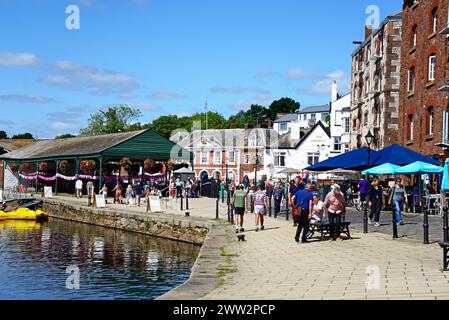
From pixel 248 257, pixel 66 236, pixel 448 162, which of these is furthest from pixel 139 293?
pixel 66 236

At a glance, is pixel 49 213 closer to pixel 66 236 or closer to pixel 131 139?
pixel 131 139

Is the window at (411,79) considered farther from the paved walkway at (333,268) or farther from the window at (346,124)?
the window at (346,124)

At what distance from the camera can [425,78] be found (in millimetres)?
32469

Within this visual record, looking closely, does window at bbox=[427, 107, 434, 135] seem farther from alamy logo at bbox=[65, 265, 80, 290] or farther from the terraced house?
alamy logo at bbox=[65, 265, 80, 290]

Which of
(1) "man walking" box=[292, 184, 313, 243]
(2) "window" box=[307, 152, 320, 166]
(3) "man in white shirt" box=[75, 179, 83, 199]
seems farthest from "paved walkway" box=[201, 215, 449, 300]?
(2) "window" box=[307, 152, 320, 166]

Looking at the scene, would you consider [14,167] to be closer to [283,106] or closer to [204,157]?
[204,157]

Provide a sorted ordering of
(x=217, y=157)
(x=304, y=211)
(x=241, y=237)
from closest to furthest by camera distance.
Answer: (x=304, y=211), (x=241, y=237), (x=217, y=157)

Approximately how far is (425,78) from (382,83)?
8.98m

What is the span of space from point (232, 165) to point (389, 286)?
73375mm

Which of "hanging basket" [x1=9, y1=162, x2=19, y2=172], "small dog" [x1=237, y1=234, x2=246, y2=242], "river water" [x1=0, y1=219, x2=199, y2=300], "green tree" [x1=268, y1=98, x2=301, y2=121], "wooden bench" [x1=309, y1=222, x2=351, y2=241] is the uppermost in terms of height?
"green tree" [x1=268, y1=98, x2=301, y2=121]

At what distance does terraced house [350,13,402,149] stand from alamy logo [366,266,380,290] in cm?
2914

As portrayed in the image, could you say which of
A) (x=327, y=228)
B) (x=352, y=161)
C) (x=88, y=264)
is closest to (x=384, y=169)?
(x=352, y=161)

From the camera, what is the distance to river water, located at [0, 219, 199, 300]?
15430mm

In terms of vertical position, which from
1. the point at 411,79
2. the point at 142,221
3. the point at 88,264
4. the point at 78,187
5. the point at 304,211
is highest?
the point at 411,79
